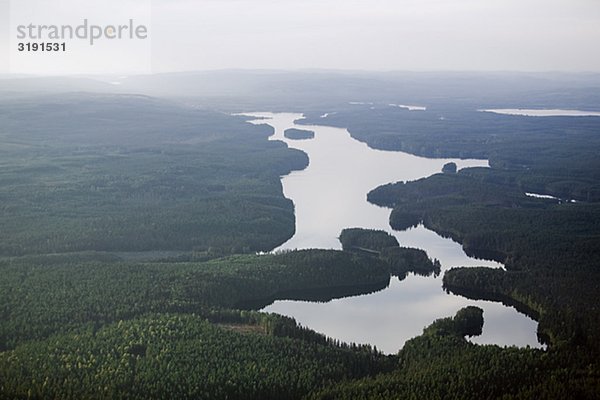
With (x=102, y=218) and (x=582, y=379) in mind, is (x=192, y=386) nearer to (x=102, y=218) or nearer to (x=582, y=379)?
A: (x=582, y=379)

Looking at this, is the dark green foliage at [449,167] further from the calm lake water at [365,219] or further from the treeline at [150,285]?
the treeline at [150,285]

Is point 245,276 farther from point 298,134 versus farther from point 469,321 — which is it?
point 298,134

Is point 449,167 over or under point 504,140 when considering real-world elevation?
under

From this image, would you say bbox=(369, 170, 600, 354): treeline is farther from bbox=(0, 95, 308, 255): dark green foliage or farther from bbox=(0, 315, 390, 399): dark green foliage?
bbox=(0, 95, 308, 255): dark green foliage

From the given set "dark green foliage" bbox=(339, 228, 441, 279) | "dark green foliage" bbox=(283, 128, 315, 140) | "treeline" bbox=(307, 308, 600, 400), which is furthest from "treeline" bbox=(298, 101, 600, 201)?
"treeline" bbox=(307, 308, 600, 400)

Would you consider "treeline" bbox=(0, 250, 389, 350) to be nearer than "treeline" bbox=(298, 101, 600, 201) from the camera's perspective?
Yes

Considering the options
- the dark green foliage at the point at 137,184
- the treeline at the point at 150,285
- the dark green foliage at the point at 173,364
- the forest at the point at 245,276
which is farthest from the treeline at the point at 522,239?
the dark green foliage at the point at 137,184

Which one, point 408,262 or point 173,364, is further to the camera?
point 408,262

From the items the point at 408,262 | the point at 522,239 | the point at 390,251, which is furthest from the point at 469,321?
the point at 522,239

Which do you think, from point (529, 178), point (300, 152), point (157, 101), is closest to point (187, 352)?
point (529, 178)
